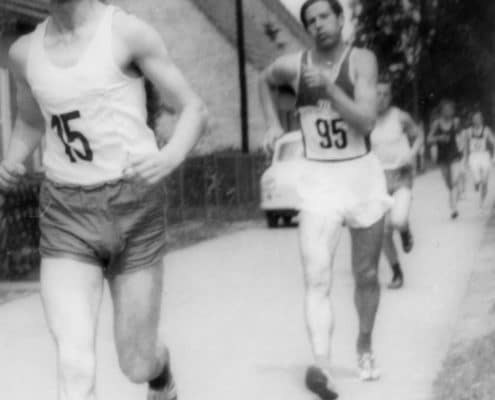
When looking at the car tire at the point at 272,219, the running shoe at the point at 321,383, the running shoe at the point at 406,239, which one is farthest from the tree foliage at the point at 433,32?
the running shoe at the point at 321,383

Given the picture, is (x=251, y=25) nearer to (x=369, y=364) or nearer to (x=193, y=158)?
(x=193, y=158)

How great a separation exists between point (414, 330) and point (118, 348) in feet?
14.3

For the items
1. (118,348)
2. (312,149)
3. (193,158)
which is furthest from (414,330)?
(193,158)

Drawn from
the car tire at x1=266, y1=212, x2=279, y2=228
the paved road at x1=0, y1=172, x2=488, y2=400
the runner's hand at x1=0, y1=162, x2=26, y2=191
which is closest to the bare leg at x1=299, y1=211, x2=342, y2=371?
the paved road at x1=0, y1=172, x2=488, y2=400

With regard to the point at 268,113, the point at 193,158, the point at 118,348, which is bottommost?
the point at 193,158

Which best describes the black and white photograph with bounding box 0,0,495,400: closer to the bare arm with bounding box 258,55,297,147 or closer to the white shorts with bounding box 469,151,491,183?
the bare arm with bounding box 258,55,297,147

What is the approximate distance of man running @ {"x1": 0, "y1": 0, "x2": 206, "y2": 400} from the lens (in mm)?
4688

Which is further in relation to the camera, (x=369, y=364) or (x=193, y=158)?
(x=193, y=158)

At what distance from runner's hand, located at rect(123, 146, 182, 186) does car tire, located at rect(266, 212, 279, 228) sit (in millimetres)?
17014

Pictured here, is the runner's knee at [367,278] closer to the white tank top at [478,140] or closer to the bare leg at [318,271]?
the bare leg at [318,271]

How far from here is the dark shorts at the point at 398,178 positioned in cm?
1153

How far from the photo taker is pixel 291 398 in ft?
22.3

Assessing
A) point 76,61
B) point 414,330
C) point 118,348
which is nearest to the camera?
point 76,61

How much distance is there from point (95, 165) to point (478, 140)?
62.3 feet
